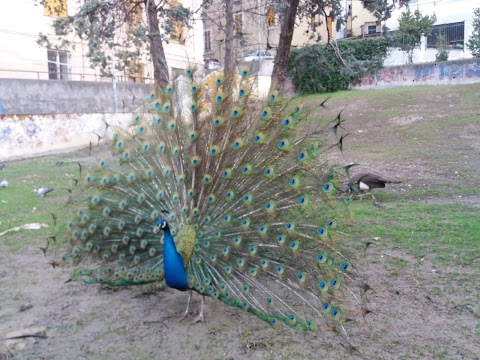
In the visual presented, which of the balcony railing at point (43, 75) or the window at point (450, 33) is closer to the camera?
the balcony railing at point (43, 75)

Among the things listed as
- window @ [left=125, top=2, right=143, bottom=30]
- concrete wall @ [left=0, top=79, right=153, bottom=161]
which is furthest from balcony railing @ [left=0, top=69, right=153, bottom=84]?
window @ [left=125, top=2, right=143, bottom=30]

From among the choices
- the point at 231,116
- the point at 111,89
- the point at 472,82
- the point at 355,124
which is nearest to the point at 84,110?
the point at 111,89

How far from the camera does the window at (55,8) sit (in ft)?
72.3

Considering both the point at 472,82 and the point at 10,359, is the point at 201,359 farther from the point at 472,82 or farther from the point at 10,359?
the point at 472,82

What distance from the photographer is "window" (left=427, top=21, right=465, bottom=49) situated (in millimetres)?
29000

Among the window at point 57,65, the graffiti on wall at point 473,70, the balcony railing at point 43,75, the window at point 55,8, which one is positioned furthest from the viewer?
the window at point 57,65

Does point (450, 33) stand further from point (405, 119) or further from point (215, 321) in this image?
point (215, 321)

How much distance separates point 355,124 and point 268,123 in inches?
532

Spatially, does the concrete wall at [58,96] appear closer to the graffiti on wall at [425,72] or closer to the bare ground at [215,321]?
the bare ground at [215,321]

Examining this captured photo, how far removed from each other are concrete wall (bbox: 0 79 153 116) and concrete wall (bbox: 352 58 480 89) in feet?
35.9

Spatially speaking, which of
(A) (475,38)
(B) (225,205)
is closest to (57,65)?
(A) (475,38)

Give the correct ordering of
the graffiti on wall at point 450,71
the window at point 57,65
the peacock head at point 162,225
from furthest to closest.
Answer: the window at point 57,65 → the graffiti on wall at point 450,71 → the peacock head at point 162,225

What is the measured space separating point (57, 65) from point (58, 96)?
436cm

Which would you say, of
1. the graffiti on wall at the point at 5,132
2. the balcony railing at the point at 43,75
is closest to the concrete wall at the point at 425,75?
the balcony railing at the point at 43,75
